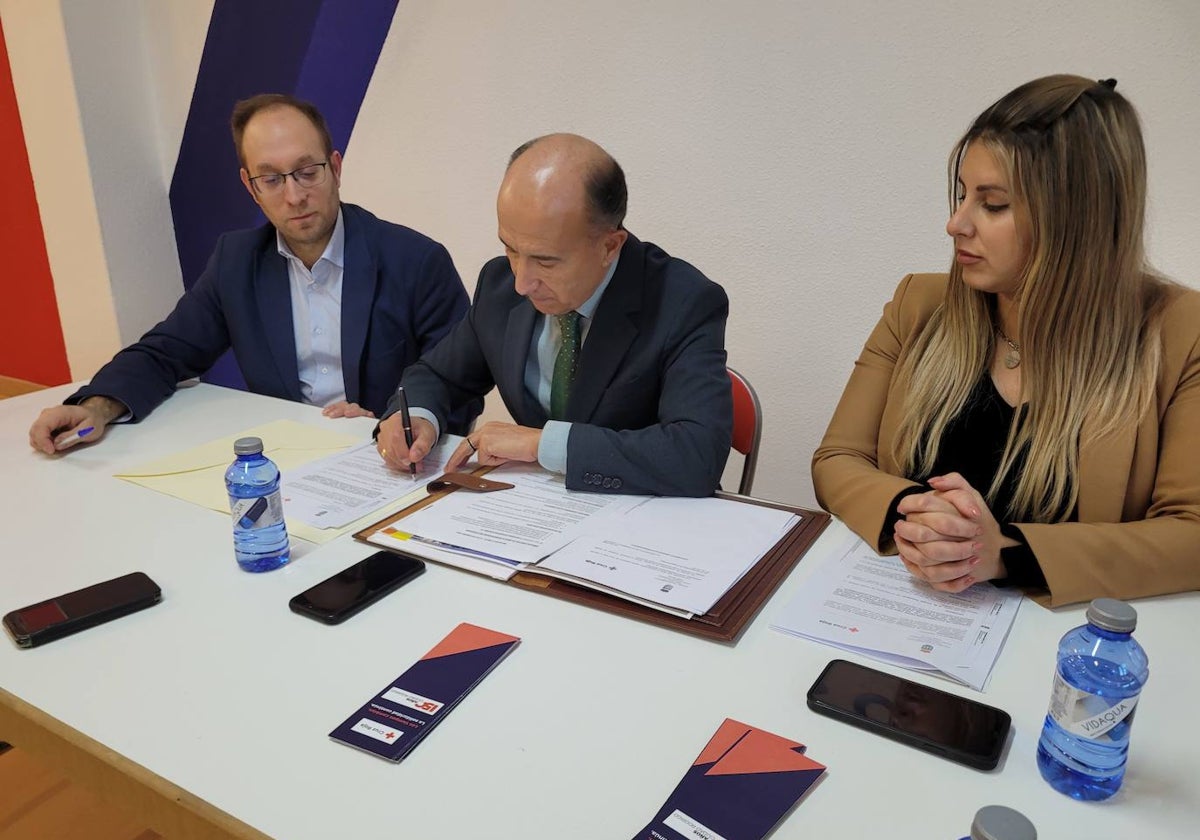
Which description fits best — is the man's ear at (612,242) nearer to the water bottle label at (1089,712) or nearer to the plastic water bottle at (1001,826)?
the water bottle label at (1089,712)

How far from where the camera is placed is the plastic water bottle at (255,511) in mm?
1197

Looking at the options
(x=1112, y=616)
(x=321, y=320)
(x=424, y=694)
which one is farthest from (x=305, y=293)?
(x=1112, y=616)

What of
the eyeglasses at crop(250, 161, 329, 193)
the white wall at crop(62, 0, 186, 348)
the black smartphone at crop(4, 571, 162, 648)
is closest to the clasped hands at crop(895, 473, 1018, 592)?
the black smartphone at crop(4, 571, 162, 648)

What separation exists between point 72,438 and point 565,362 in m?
1.02

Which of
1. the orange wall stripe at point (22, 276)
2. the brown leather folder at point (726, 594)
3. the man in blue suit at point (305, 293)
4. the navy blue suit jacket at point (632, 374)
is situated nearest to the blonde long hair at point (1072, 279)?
the brown leather folder at point (726, 594)

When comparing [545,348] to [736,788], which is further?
[545,348]

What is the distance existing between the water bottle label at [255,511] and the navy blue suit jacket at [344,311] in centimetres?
94

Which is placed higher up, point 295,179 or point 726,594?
point 295,179

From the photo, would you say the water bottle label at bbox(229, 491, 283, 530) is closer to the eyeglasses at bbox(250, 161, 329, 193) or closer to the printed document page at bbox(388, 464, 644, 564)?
the printed document page at bbox(388, 464, 644, 564)

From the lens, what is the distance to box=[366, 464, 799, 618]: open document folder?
1150 mm

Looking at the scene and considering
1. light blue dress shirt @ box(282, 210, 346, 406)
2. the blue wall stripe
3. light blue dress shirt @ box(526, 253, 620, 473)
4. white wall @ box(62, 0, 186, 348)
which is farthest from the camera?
white wall @ box(62, 0, 186, 348)

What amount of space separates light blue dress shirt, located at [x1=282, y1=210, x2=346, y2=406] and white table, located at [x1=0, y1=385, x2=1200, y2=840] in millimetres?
1035

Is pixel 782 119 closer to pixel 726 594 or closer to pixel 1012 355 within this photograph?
pixel 1012 355

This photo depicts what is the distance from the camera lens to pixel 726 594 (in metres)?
1.12
